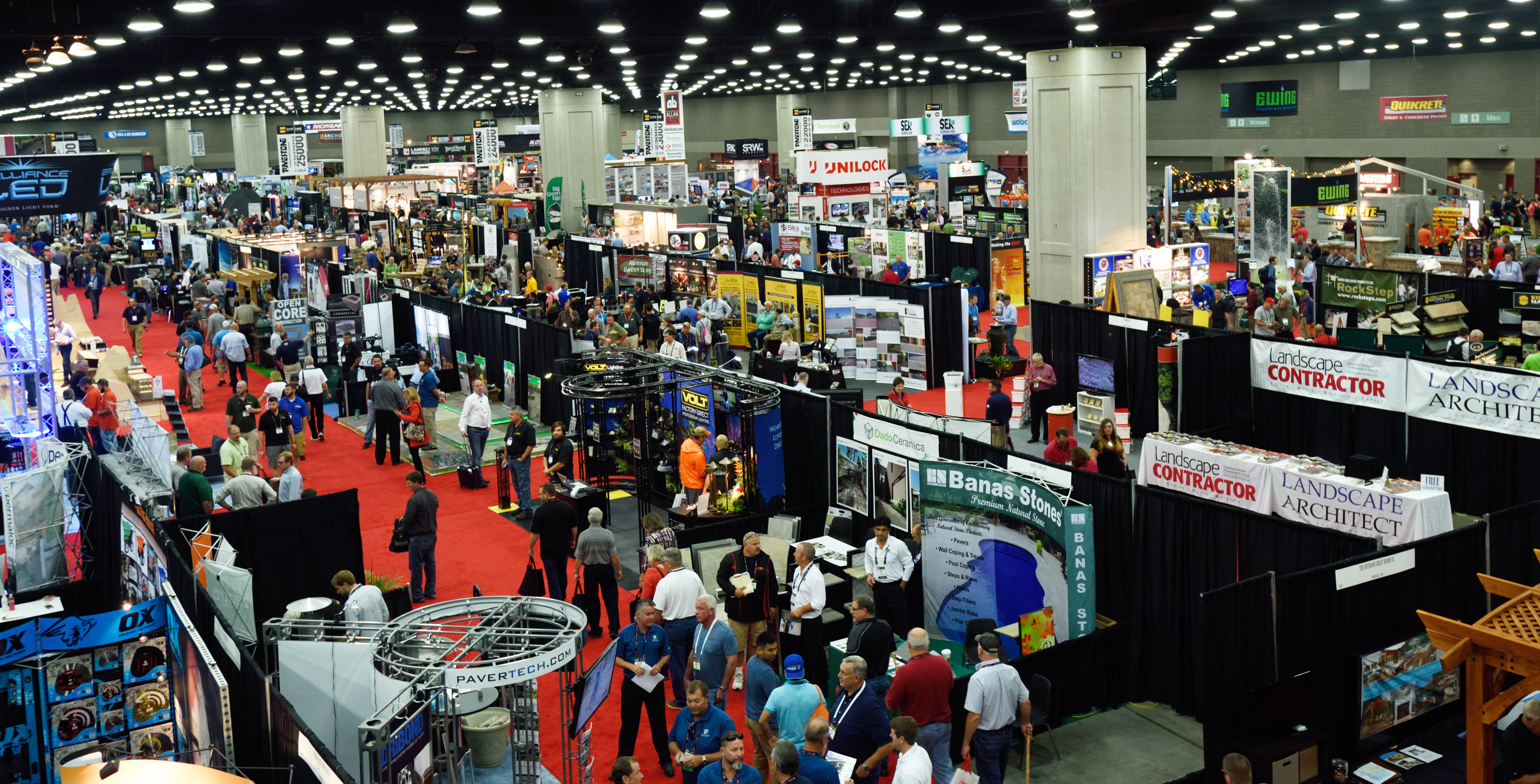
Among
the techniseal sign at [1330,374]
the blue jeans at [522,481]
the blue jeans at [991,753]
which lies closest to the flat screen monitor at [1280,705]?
the blue jeans at [991,753]

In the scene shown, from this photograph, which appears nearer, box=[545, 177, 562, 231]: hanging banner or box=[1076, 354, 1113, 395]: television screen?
box=[1076, 354, 1113, 395]: television screen

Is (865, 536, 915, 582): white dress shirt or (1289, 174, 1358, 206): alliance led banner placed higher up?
(1289, 174, 1358, 206): alliance led banner

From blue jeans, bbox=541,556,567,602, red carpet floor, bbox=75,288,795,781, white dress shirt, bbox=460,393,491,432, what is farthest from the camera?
white dress shirt, bbox=460,393,491,432

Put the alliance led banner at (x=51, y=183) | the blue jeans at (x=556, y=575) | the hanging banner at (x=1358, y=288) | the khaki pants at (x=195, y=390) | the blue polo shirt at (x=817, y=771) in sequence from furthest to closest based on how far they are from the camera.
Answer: the khaki pants at (x=195, y=390), the hanging banner at (x=1358, y=288), the alliance led banner at (x=51, y=183), the blue jeans at (x=556, y=575), the blue polo shirt at (x=817, y=771)

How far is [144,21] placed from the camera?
686 inches

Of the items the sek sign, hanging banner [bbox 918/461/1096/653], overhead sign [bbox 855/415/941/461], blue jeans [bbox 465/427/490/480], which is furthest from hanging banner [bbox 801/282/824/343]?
hanging banner [bbox 918/461/1096/653]

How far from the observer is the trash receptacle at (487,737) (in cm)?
796

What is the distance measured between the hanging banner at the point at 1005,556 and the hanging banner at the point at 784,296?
1281 cm

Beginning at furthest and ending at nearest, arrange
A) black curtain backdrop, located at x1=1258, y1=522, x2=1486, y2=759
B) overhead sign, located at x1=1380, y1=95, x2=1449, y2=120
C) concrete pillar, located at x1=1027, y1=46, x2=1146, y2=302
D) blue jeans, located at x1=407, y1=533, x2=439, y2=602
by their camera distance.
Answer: overhead sign, located at x1=1380, y1=95, x2=1449, y2=120 < concrete pillar, located at x1=1027, y1=46, x2=1146, y2=302 < blue jeans, located at x1=407, y1=533, x2=439, y2=602 < black curtain backdrop, located at x1=1258, y1=522, x2=1486, y2=759

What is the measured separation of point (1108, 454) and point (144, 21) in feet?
46.1

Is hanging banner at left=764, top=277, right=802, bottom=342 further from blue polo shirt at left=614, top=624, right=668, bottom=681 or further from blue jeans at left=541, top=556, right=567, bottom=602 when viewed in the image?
blue polo shirt at left=614, top=624, right=668, bottom=681

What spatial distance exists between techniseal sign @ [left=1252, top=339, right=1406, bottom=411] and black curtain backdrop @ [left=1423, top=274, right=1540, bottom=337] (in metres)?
6.24

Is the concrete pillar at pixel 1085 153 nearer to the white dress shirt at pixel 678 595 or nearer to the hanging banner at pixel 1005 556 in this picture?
the hanging banner at pixel 1005 556

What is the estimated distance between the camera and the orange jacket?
1347cm
